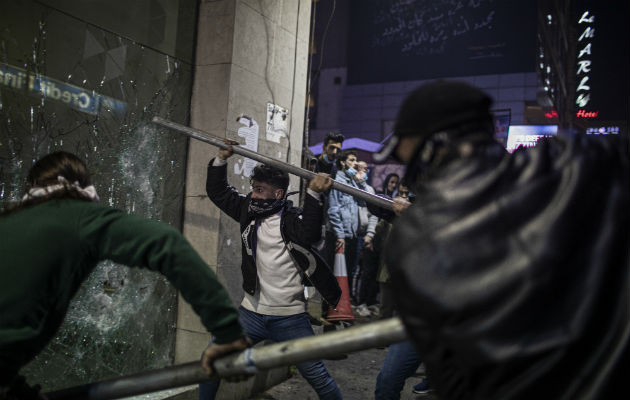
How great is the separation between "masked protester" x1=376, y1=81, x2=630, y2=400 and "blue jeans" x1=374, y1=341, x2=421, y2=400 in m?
2.01

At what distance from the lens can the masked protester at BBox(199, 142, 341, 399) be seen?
3.45m

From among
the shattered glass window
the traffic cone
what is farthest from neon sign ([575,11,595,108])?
the shattered glass window

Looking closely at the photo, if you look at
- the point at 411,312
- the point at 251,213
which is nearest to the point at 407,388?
the point at 251,213

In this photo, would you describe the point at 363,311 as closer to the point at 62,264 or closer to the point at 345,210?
the point at 345,210

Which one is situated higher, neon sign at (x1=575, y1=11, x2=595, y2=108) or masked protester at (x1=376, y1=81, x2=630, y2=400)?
neon sign at (x1=575, y1=11, x2=595, y2=108)

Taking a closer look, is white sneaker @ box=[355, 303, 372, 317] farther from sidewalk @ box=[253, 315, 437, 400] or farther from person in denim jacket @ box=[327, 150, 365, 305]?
sidewalk @ box=[253, 315, 437, 400]

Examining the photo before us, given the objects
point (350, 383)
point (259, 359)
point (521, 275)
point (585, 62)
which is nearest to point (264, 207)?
point (259, 359)

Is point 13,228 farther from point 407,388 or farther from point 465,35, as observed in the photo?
point 465,35

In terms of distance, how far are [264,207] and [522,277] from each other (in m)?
2.67

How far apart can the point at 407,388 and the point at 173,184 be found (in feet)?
10.1

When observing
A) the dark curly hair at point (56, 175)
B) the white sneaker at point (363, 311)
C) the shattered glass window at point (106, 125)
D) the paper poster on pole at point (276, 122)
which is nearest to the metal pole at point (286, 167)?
the shattered glass window at point (106, 125)

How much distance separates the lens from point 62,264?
5.83 ft

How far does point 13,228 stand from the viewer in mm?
1781

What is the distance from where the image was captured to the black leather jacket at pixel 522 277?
1098 millimetres
